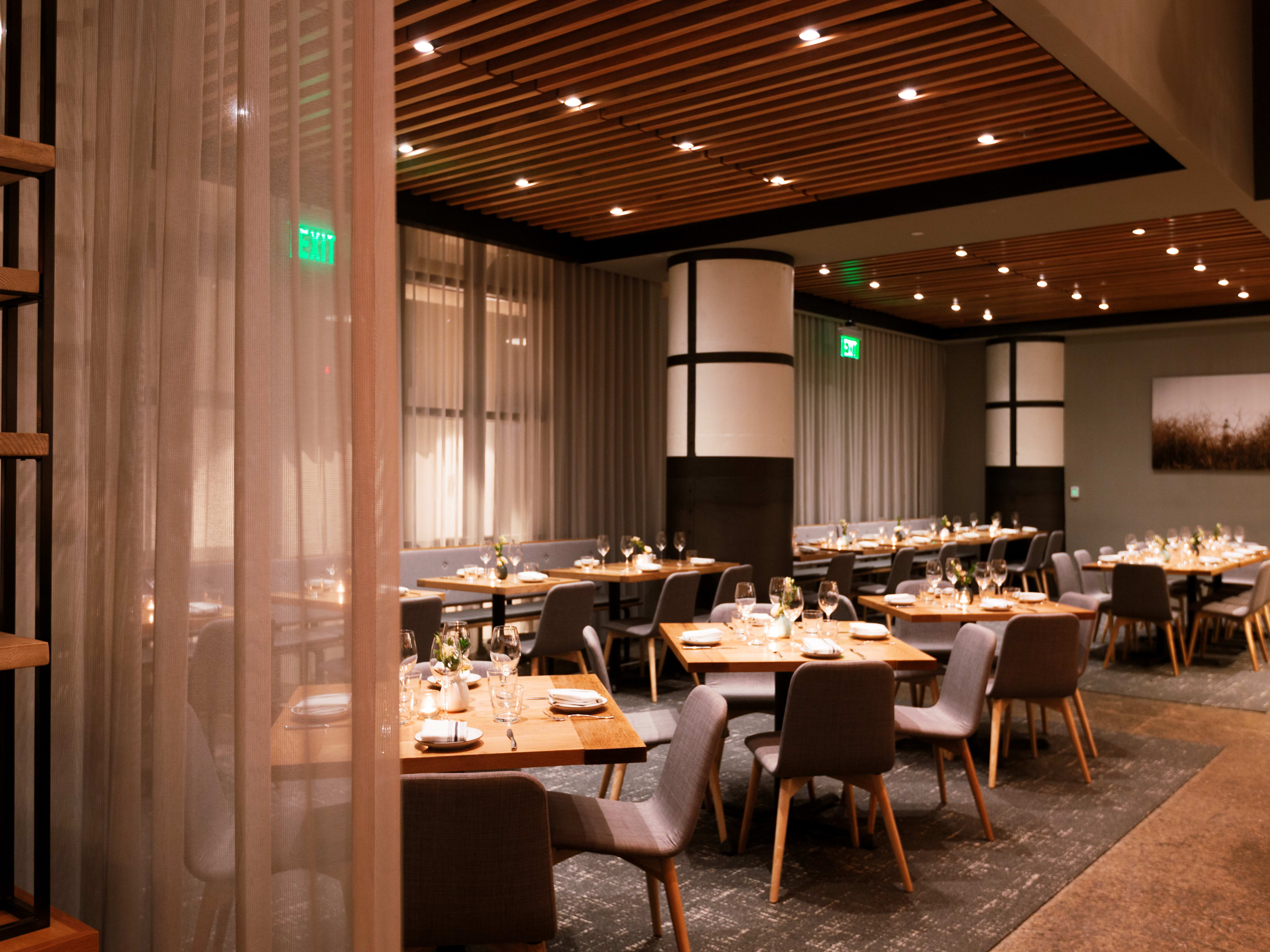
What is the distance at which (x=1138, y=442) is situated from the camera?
45.0 ft

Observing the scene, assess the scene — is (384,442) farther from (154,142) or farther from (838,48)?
(838,48)

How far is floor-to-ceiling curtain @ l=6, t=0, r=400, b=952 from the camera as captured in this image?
62.7 inches

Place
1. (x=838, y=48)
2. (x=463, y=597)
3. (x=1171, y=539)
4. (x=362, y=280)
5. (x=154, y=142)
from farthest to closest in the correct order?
(x=1171, y=539), (x=463, y=597), (x=838, y=48), (x=154, y=142), (x=362, y=280)

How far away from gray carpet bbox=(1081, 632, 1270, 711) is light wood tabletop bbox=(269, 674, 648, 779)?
5.30 meters

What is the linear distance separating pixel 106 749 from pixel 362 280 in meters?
1.19

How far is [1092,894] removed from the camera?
11.9 feet

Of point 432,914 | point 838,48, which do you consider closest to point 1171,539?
point 838,48

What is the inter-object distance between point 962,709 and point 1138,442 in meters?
11.0

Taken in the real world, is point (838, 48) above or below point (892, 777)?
above

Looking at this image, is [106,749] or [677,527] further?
[677,527]

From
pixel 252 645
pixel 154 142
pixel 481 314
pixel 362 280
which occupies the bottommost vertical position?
pixel 252 645

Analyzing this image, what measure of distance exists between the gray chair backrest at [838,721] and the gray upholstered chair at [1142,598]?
4.95 m

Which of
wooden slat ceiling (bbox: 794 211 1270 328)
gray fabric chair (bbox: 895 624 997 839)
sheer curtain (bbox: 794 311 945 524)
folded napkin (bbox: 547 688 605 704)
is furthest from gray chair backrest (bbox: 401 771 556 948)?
sheer curtain (bbox: 794 311 945 524)

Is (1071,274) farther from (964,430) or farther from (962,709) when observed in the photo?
(962,709)
